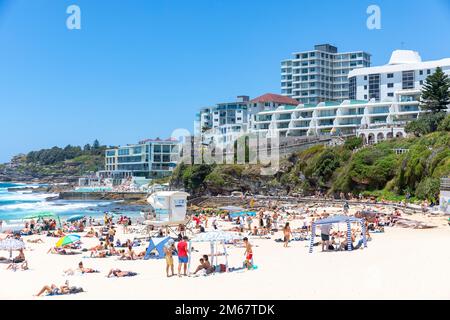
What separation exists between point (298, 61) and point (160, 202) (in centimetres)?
8329

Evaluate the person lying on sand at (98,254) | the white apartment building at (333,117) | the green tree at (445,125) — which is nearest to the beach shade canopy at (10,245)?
the person lying on sand at (98,254)

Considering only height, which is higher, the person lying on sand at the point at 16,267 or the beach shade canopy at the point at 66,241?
the beach shade canopy at the point at 66,241

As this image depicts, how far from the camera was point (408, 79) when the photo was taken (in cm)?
7475

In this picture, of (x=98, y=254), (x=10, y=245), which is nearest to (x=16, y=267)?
(x=10, y=245)

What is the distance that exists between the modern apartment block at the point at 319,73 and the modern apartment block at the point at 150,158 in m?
23.8

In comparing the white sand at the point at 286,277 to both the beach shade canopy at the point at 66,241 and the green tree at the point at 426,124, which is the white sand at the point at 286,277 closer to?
the beach shade canopy at the point at 66,241

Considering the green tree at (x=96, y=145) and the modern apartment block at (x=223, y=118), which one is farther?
the green tree at (x=96, y=145)

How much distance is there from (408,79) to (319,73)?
104ft

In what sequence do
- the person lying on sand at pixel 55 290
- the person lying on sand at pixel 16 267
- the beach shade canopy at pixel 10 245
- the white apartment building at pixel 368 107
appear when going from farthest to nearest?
the white apartment building at pixel 368 107, the beach shade canopy at pixel 10 245, the person lying on sand at pixel 16 267, the person lying on sand at pixel 55 290

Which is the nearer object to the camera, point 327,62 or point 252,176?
point 252,176

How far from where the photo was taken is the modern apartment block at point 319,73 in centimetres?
10538
